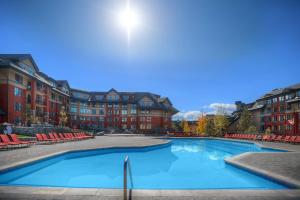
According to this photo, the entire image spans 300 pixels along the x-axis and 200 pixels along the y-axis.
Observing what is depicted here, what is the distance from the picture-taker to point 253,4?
10.8 metres

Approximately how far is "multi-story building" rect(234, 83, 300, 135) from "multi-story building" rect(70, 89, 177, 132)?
2531cm

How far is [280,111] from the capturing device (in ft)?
178

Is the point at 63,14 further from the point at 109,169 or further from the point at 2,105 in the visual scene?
the point at 2,105

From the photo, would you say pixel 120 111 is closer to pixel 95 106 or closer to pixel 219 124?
pixel 95 106

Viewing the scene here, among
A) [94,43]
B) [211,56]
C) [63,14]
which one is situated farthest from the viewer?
[211,56]

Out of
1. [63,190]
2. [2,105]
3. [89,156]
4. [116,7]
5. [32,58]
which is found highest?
[32,58]

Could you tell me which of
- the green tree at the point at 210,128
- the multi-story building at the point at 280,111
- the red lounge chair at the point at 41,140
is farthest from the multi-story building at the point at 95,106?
the multi-story building at the point at 280,111

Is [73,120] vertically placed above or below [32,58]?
below

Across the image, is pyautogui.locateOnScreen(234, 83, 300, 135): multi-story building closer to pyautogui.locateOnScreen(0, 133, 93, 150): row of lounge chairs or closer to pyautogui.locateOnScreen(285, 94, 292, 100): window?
pyautogui.locateOnScreen(285, 94, 292, 100): window

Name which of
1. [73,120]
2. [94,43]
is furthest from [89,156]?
[73,120]

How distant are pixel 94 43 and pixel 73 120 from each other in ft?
172

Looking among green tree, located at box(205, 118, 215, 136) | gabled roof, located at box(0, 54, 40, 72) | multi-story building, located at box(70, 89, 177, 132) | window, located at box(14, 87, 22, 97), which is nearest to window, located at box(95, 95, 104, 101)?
multi-story building, located at box(70, 89, 177, 132)

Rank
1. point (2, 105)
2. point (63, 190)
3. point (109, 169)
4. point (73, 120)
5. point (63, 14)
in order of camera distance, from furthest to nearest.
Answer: point (73, 120) < point (2, 105) < point (109, 169) < point (63, 14) < point (63, 190)

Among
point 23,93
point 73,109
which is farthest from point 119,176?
point 73,109
